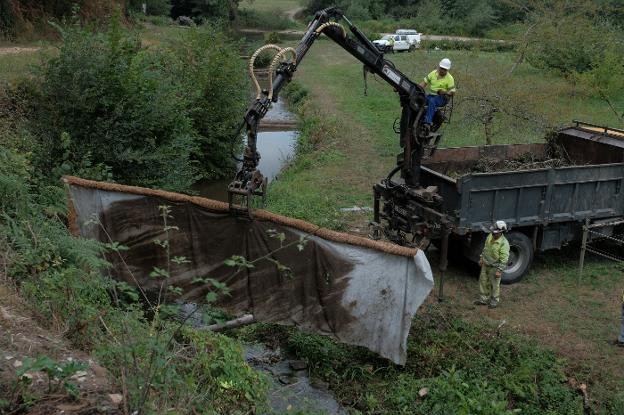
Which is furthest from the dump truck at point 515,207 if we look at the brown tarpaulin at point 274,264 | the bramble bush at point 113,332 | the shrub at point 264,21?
the shrub at point 264,21

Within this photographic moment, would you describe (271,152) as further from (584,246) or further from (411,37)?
(411,37)

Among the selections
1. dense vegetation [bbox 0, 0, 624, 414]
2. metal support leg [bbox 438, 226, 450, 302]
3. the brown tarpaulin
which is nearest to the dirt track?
dense vegetation [bbox 0, 0, 624, 414]

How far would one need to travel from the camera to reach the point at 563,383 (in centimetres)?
802

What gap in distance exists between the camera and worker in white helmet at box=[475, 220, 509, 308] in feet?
32.2

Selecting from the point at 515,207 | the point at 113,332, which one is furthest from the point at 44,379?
the point at 515,207

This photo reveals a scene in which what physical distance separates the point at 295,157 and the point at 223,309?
1161 centimetres

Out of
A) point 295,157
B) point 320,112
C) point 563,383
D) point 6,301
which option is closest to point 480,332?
point 563,383

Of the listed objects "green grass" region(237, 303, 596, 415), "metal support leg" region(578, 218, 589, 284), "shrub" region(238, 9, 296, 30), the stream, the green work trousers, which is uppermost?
"shrub" region(238, 9, 296, 30)

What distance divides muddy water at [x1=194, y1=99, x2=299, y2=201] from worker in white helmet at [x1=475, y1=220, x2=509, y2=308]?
9.36 meters

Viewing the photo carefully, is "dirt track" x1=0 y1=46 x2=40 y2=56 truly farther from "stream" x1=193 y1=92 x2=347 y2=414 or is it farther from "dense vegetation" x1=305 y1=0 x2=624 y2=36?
"dense vegetation" x1=305 y1=0 x2=624 y2=36

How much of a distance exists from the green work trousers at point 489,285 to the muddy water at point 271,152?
9356 millimetres

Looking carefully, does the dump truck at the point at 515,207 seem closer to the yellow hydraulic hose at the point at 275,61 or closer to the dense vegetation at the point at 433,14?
the yellow hydraulic hose at the point at 275,61

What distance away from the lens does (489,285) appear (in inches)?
399

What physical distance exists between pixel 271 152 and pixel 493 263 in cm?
1397
